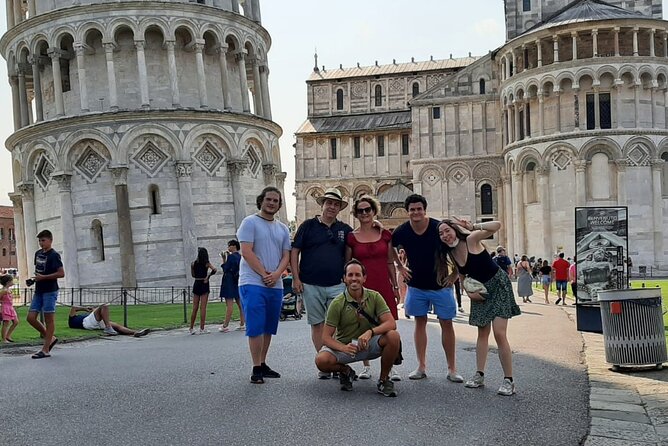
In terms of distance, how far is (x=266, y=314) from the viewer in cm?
877

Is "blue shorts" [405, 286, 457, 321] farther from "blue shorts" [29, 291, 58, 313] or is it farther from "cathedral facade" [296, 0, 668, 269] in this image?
"cathedral facade" [296, 0, 668, 269]

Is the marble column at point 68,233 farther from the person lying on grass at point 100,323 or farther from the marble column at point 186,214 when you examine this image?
the person lying on grass at point 100,323

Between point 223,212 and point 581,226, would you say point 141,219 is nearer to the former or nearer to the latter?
point 223,212

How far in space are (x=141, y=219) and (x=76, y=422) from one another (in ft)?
86.7

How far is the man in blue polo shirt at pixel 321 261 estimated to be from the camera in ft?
28.4

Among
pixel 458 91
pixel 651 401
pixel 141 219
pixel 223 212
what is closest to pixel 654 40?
→ pixel 458 91

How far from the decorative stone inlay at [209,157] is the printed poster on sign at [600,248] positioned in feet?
63.1

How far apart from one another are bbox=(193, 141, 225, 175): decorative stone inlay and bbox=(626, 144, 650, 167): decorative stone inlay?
92.1ft

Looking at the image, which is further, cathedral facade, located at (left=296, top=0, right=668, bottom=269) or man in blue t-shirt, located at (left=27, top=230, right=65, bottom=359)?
cathedral facade, located at (left=296, top=0, right=668, bottom=269)

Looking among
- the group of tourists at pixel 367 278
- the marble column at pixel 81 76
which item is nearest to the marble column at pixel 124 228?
the marble column at pixel 81 76

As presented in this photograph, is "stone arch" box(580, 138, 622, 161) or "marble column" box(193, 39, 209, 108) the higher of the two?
"marble column" box(193, 39, 209, 108)

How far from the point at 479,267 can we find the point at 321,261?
1.87 m

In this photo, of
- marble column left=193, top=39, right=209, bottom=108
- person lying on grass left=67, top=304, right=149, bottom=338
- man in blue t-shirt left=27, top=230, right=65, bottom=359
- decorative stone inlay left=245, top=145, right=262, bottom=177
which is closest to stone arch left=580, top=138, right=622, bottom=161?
decorative stone inlay left=245, top=145, right=262, bottom=177

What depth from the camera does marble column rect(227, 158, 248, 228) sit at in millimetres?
33344
